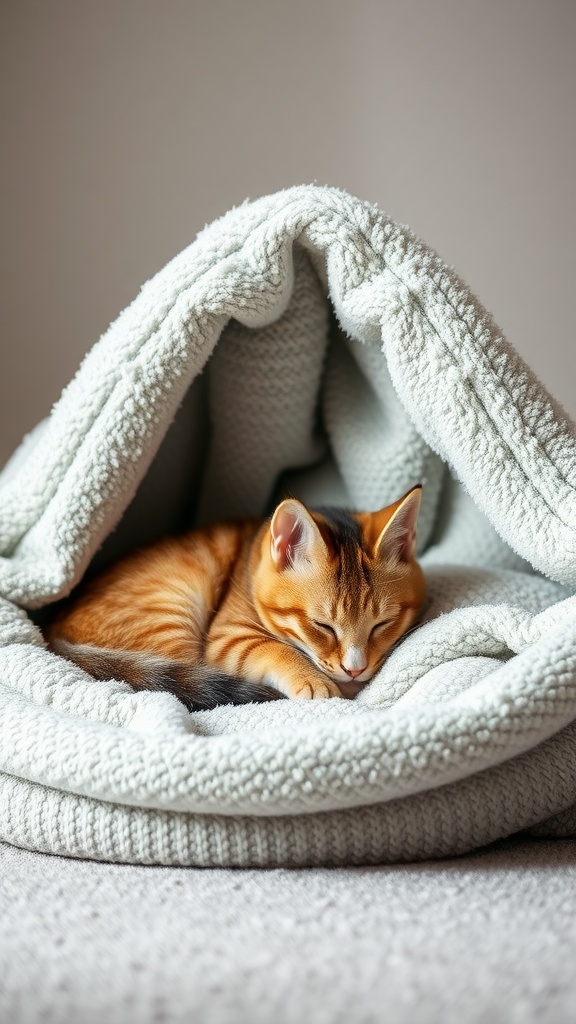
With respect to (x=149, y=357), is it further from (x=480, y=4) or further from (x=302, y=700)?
(x=480, y=4)

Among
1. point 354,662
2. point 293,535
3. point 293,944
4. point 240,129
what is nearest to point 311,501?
point 293,535

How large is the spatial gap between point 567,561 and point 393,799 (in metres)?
0.40

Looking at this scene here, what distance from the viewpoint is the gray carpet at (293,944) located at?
537 mm

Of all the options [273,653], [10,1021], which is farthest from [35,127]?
[10,1021]

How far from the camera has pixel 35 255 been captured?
180 centimetres

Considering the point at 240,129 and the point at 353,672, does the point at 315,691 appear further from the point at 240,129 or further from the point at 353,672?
the point at 240,129

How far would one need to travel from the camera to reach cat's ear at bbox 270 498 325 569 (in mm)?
1154

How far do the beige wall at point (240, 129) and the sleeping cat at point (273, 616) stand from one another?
2.65 feet

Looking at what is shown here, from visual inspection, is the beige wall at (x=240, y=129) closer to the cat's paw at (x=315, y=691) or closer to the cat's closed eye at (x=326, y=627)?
the cat's closed eye at (x=326, y=627)

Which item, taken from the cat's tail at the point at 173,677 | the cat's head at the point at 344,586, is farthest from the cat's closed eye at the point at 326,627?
the cat's tail at the point at 173,677

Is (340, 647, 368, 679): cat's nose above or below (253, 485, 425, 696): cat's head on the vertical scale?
below

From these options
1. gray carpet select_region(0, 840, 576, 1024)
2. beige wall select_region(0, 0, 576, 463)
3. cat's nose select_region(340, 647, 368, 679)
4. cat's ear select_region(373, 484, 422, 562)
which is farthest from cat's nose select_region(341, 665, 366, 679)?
beige wall select_region(0, 0, 576, 463)

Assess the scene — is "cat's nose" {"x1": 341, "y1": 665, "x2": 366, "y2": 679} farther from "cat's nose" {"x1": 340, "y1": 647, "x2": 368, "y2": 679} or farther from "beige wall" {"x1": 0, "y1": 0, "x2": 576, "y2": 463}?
"beige wall" {"x1": 0, "y1": 0, "x2": 576, "y2": 463}

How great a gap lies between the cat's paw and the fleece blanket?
0.05m
